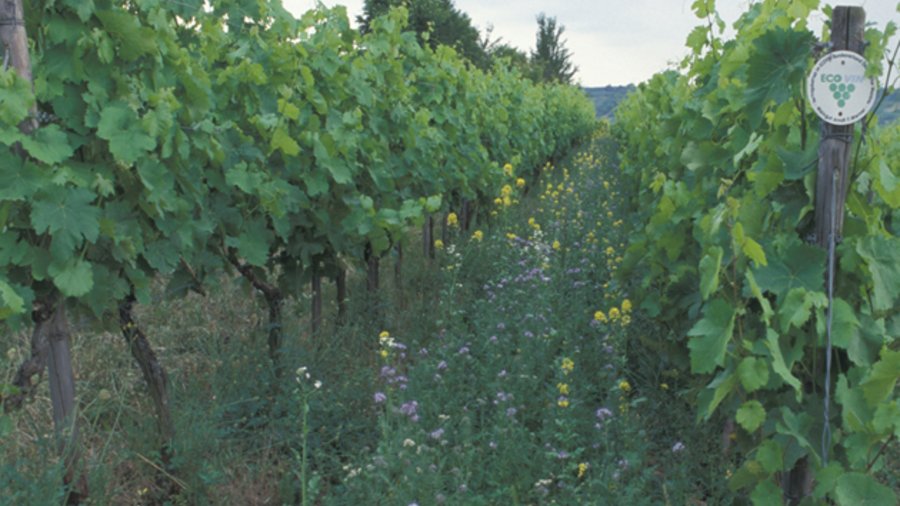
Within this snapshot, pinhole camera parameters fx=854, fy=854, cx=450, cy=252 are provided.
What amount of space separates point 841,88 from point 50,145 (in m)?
2.48

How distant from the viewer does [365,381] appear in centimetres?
467

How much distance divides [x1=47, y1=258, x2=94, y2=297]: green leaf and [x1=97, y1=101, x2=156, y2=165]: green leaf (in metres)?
0.41

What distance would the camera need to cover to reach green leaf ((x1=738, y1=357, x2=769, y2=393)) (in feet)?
7.73

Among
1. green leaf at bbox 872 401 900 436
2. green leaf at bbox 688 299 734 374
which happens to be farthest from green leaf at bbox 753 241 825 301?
green leaf at bbox 872 401 900 436

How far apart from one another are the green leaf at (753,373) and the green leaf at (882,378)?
254mm

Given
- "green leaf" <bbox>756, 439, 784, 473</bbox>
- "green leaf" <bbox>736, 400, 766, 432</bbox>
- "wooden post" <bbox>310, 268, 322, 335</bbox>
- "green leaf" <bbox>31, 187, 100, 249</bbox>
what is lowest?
"wooden post" <bbox>310, 268, 322, 335</bbox>

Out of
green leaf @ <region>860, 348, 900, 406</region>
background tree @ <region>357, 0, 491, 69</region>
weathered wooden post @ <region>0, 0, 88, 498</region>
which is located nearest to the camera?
green leaf @ <region>860, 348, 900, 406</region>

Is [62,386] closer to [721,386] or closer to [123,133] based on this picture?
[123,133]

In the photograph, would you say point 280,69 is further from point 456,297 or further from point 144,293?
point 456,297

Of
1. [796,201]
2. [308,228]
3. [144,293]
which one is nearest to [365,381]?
[308,228]

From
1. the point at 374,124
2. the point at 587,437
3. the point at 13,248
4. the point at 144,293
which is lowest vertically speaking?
the point at 587,437

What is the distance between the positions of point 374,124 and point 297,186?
50.9 inches

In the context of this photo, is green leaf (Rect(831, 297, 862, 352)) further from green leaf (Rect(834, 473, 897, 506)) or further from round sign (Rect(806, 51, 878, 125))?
round sign (Rect(806, 51, 878, 125))

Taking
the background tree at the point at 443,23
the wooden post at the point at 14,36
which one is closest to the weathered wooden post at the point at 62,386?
the wooden post at the point at 14,36
